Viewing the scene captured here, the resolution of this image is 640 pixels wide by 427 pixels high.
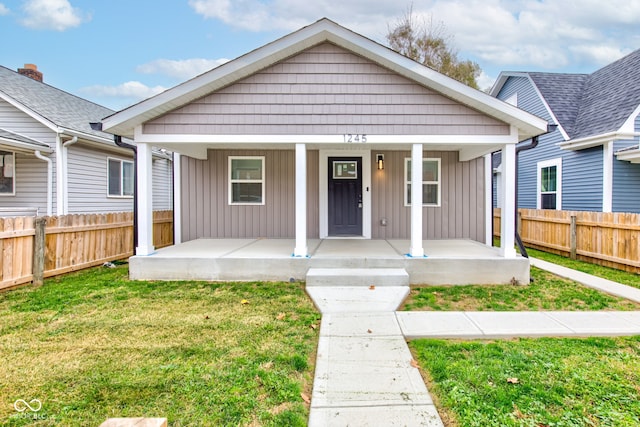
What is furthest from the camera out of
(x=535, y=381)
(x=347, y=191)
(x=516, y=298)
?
(x=347, y=191)

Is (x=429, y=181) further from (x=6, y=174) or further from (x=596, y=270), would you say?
(x=6, y=174)

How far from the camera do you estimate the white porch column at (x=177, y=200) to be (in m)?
8.16

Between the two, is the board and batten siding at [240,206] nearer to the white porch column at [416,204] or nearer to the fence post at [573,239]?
the white porch column at [416,204]

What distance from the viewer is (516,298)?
4957mm

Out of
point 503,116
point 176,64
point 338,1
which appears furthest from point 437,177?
point 176,64

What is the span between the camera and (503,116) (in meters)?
5.78

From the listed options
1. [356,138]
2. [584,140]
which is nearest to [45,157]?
[356,138]

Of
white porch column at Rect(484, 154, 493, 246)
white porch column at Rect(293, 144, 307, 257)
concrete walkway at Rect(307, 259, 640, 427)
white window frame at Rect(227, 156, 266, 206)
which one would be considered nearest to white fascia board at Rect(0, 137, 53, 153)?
white window frame at Rect(227, 156, 266, 206)

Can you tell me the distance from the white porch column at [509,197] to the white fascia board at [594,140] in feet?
17.3

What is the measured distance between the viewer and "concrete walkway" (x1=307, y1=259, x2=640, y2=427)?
234 centimetres

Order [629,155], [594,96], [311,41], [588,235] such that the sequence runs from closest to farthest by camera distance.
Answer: [311,41] < [588,235] < [629,155] < [594,96]

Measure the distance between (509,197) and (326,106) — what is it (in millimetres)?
3601

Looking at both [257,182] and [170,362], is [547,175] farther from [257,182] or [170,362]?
[170,362]

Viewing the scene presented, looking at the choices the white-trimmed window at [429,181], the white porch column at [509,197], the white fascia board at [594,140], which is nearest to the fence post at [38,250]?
the white-trimmed window at [429,181]
